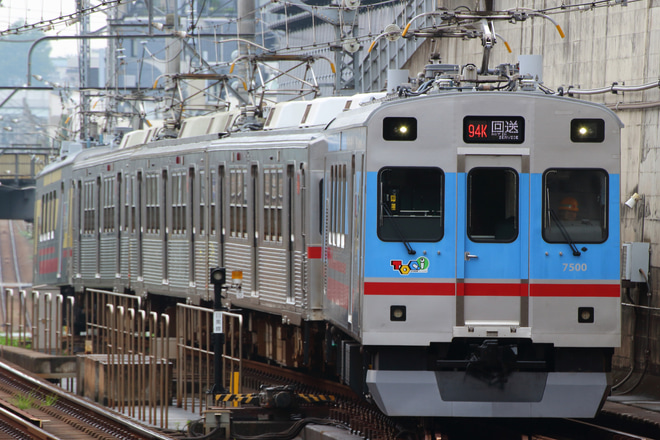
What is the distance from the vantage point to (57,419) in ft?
48.1

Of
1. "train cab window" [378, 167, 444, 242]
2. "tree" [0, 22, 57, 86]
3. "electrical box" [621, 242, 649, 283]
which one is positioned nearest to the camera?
"train cab window" [378, 167, 444, 242]

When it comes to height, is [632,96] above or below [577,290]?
above

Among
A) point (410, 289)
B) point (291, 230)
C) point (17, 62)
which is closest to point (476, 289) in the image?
point (410, 289)

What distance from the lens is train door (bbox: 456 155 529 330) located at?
978 centimetres

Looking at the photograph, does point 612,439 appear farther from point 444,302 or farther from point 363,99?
point 363,99

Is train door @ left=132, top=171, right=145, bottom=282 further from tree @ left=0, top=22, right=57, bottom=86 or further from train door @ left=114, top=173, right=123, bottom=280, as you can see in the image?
tree @ left=0, top=22, right=57, bottom=86

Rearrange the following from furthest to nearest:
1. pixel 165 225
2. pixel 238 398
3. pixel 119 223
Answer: pixel 119 223, pixel 165 225, pixel 238 398

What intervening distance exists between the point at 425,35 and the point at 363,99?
6.14 feet

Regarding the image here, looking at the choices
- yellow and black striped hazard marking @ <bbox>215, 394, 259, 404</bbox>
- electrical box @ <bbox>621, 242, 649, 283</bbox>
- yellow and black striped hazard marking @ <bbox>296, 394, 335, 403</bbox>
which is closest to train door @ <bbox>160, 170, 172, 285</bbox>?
yellow and black striped hazard marking @ <bbox>215, 394, 259, 404</bbox>

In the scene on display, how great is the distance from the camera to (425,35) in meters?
12.2

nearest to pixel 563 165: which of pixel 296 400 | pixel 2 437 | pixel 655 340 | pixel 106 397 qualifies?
pixel 296 400

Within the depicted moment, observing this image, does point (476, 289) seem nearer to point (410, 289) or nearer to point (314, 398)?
point (410, 289)

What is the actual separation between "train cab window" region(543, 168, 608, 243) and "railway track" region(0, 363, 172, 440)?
4.57m

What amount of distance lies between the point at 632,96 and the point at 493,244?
619cm
